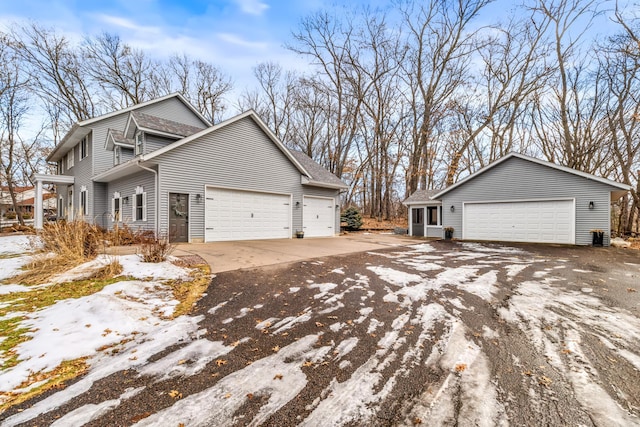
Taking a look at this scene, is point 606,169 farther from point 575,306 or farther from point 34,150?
point 34,150

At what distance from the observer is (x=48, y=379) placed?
88.7 inches

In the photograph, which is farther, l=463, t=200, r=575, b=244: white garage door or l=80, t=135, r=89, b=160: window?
l=80, t=135, r=89, b=160: window

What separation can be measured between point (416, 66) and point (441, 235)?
13793 millimetres

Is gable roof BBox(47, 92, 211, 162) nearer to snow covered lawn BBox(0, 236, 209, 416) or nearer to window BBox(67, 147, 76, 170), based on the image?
window BBox(67, 147, 76, 170)

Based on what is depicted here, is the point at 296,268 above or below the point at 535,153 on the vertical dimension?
below

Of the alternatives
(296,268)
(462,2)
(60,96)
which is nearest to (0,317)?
(296,268)

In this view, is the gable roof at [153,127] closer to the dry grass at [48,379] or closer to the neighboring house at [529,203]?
the dry grass at [48,379]

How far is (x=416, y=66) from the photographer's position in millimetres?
21156

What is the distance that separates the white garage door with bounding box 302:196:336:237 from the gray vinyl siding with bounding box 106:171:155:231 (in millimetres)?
6530

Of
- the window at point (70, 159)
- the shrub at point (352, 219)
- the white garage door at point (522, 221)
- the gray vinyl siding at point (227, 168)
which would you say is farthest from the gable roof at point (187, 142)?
the white garage door at point (522, 221)

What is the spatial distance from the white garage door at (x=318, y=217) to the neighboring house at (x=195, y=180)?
2.1 inches

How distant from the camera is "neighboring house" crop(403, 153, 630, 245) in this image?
36.7 ft

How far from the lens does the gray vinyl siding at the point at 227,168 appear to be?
993 cm

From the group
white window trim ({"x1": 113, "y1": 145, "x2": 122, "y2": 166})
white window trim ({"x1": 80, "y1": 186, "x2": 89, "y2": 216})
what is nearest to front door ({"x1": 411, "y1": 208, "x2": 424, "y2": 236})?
white window trim ({"x1": 113, "y1": 145, "x2": 122, "y2": 166})
